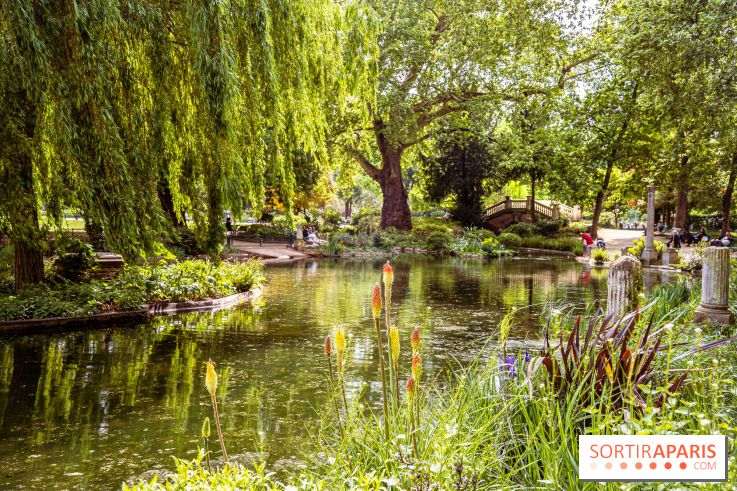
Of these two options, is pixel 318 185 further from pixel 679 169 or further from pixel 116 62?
pixel 116 62

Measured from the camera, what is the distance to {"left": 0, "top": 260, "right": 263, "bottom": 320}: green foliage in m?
10.4

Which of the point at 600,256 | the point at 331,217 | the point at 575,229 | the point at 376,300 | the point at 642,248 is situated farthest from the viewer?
the point at 331,217

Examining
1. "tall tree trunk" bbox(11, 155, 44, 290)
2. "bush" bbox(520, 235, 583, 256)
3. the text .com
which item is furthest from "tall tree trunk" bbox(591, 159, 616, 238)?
the text .com

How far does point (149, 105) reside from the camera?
7613 mm

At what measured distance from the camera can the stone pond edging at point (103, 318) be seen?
995 cm

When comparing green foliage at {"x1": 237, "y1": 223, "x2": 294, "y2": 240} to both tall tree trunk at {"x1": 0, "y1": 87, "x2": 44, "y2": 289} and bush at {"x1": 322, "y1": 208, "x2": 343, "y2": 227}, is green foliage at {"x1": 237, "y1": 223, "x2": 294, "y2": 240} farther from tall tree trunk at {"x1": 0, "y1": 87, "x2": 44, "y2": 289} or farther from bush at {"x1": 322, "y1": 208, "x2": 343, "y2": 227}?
tall tree trunk at {"x1": 0, "y1": 87, "x2": 44, "y2": 289}

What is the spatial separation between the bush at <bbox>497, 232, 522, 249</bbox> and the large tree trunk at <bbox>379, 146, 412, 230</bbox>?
619 cm

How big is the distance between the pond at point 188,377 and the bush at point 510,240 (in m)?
21.7

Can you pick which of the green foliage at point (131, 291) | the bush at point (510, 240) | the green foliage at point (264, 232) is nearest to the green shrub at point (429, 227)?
the bush at point (510, 240)

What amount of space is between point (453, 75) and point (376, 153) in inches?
541

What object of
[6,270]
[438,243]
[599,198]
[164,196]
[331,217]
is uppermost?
[599,198]

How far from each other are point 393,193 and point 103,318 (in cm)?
2788

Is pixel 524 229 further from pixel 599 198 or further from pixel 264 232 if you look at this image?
pixel 264 232

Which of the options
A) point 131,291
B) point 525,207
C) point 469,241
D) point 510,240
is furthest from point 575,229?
point 131,291
